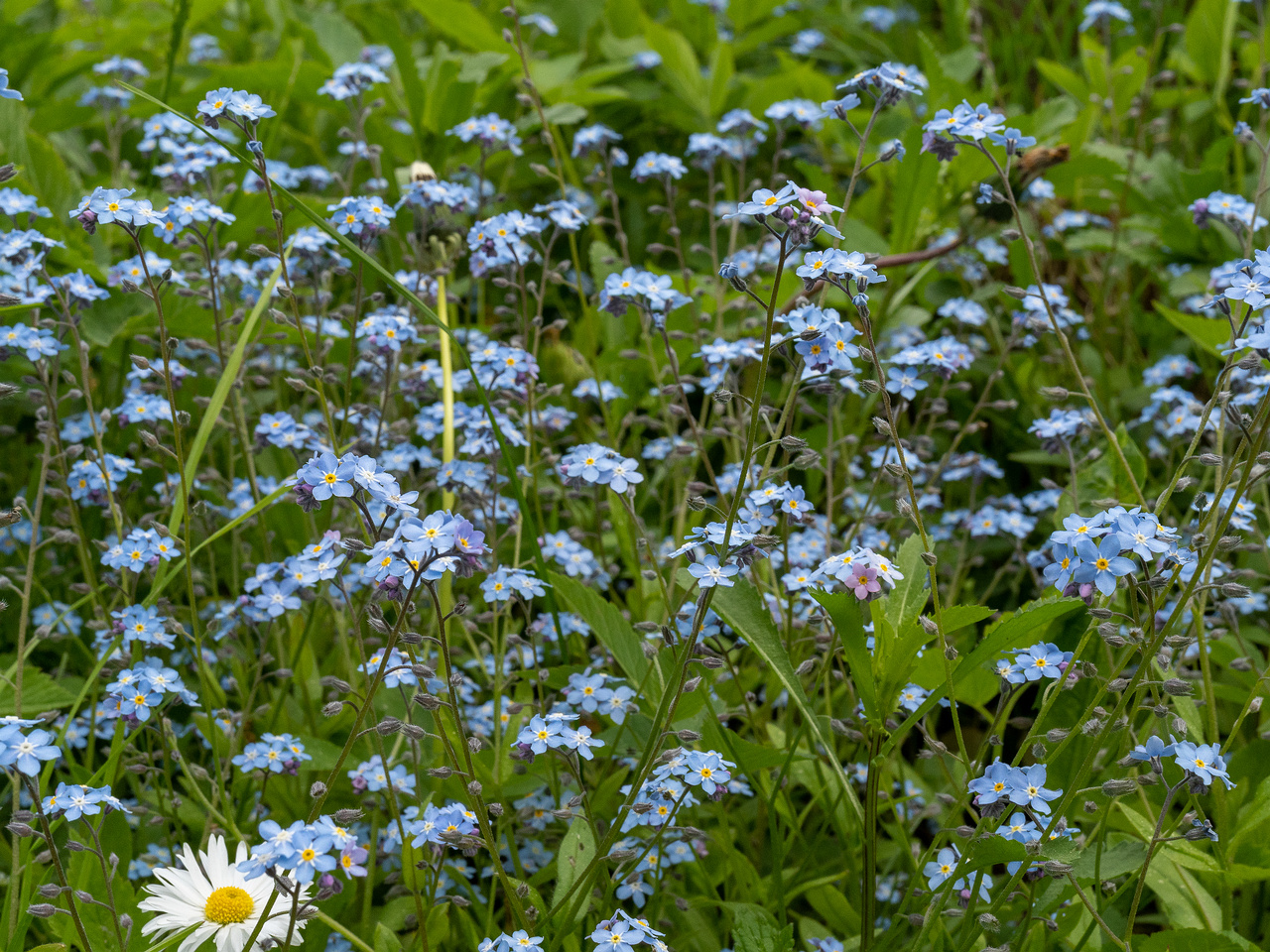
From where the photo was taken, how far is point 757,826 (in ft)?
8.54

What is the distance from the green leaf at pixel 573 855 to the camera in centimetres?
209

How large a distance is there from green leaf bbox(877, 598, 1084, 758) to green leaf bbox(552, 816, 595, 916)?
0.58 m

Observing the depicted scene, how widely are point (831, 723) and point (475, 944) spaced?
2.65 feet

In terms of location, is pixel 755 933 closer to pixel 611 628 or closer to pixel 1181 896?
pixel 611 628

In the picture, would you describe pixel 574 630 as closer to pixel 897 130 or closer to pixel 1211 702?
pixel 1211 702

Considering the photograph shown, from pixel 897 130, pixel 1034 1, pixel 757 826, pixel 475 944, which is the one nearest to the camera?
pixel 475 944

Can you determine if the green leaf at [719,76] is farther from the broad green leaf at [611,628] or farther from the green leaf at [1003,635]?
the green leaf at [1003,635]

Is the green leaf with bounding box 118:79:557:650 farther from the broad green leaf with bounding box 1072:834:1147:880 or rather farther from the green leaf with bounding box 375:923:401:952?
the broad green leaf with bounding box 1072:834:1147:880

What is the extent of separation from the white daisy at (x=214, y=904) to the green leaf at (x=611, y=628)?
71 cm

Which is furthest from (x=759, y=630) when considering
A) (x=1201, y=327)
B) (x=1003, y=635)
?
(x=1201, y=327)

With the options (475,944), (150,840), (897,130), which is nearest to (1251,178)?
(897,130)

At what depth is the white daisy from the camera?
2004 mm

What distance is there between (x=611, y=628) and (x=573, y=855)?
445mm

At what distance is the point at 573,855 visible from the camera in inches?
84.0
